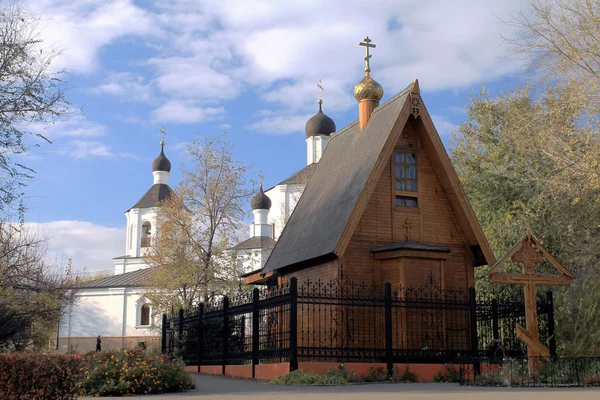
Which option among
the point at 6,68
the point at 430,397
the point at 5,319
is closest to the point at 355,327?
the point at 430,397

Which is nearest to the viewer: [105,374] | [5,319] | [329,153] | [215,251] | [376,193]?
[105,374]

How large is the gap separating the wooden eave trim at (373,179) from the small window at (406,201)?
1.07 metres

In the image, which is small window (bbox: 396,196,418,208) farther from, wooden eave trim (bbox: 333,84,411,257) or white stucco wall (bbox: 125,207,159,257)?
white stucco wall (bbox: 125,207,159,257)

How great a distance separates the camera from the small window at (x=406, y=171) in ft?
59.5

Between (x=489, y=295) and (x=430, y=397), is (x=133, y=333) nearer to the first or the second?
(x=489, y=295)

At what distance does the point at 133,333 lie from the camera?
5462 centimetres

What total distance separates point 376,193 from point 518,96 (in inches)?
425

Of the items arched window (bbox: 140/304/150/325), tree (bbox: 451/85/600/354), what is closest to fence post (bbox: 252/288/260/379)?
tree (bbox: 451/85/600/354)

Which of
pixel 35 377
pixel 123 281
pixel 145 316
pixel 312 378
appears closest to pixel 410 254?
pixel 312 378

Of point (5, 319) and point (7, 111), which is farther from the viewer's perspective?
point (5, 319)

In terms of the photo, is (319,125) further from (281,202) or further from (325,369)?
(325,369)

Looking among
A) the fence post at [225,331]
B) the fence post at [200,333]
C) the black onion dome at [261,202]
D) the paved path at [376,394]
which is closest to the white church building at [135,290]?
the black onion dome at [261,202]

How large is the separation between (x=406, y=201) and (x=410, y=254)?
209cm

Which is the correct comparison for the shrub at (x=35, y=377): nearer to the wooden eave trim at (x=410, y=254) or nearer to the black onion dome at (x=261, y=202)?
the wooden eave trim at (x=410, y=254)
